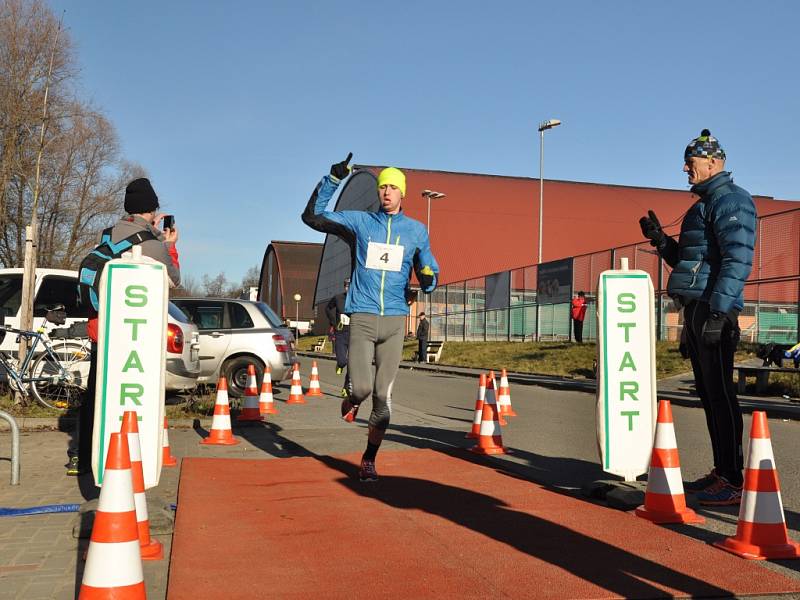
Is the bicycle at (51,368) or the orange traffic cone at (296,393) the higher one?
the bicycle at (51,368)

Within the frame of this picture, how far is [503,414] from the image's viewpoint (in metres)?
11.2

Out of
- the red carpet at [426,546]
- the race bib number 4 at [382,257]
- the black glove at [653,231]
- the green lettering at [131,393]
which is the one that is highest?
the black glove at [653,231]

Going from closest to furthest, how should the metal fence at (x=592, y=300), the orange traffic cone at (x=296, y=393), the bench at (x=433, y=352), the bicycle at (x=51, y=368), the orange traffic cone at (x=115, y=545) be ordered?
1. the orange traffic cone at (x=115, y=545)
2. the bicycle at (x=51, y=368)
3. the orange traffic cone at (x=296, y=393)
4. the metal fence at (x=592, y=300)
5. the bench at (x=433, y=352)

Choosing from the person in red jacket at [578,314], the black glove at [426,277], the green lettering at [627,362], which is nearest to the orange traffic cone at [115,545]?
the black glove at [426,277]

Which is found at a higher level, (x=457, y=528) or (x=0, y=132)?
(x=0, y=132)

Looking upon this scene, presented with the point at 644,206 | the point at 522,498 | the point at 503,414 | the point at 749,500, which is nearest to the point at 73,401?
the point at 503,414

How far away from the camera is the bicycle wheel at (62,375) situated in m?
9.76

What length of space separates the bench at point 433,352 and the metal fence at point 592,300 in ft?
6.92

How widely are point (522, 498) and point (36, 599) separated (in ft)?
9.65

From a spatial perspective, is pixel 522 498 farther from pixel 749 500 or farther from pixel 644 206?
pixel 644 206

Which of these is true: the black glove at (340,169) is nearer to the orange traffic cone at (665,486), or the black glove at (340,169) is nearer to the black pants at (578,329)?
the orange traffic cone at (665,486)

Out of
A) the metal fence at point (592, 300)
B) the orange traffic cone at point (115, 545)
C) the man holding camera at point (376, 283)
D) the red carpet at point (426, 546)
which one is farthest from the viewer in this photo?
the metal fence at point (592, 300)

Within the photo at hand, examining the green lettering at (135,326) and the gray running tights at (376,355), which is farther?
the gray running tights at (376,355)

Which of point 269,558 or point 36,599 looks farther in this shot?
point 269,558
